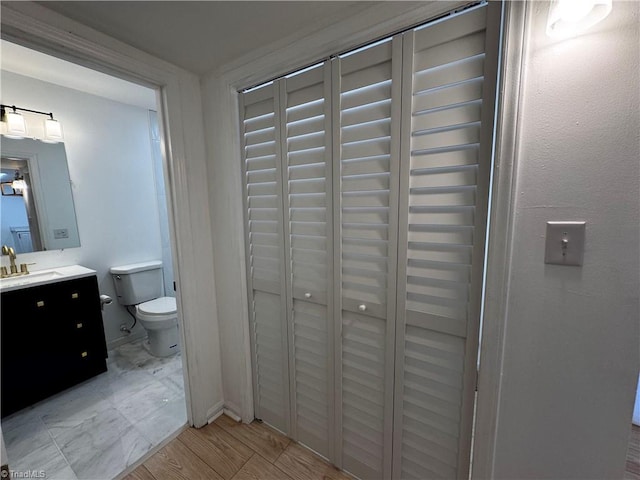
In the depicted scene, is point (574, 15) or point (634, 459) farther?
point (634, 459)

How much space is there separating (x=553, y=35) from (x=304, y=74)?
0.88 meters

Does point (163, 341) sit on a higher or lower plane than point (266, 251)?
lower

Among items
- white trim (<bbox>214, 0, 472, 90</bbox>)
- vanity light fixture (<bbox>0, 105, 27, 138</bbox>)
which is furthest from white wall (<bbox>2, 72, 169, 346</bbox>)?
white trim (<bbox>214, 0, 472, 90</bbox>)

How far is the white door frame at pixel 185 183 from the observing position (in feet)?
3.70

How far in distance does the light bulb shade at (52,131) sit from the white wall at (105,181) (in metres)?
0.08

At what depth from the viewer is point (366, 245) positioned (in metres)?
1.12

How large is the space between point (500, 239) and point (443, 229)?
18cm

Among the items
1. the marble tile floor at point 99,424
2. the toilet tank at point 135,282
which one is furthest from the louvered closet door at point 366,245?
the toilet tank at point 135,282

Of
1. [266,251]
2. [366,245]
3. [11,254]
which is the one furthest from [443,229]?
[11,254]

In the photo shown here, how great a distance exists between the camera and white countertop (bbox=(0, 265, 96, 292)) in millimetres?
1703

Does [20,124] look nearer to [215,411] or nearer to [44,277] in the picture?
[44,277]

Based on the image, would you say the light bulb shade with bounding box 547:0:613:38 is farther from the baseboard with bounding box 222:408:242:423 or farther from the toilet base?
the toilet base

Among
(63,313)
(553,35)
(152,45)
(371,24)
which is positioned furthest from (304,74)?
(63,313)

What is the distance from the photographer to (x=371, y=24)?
987 millimetres
